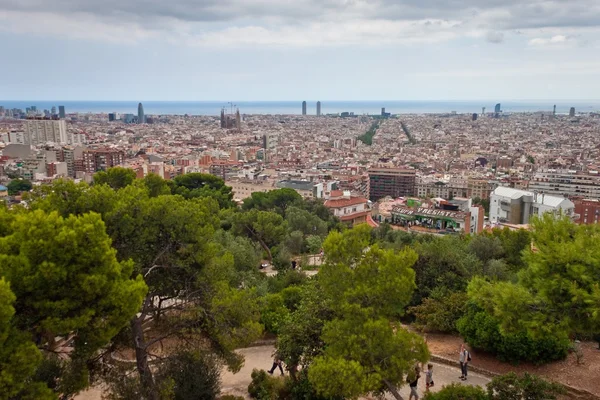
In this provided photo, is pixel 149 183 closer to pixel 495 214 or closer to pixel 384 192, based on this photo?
pixel 495 214

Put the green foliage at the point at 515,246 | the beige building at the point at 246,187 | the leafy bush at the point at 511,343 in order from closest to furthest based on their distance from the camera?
the leafy bush at the point at 511,343
the green foliage at the point at 515,246
the beige building at the point at 246,187

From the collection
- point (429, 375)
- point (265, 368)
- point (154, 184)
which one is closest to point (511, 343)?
point (429, 375)

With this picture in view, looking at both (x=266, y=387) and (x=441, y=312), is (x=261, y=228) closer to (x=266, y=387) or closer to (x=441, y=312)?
(x=441, y=312)

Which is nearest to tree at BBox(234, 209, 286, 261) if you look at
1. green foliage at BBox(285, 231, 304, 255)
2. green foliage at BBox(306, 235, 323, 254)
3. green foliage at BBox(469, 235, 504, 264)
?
green foliage at BBox(285, 231, 304, 255)

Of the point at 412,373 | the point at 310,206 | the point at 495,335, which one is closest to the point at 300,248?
the point at 310,206

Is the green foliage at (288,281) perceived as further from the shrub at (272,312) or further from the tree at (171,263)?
the tree at (171,263)

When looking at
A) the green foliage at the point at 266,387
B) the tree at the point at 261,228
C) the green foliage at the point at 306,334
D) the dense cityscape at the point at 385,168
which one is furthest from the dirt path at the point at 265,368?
the tree at the point at 261,228

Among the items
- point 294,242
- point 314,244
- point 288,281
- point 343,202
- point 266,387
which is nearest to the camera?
point 266,387
